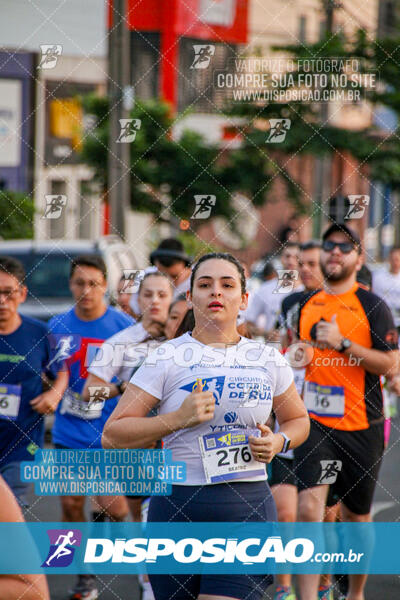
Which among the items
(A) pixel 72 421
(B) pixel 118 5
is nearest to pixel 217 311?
(A) pixel 72 421

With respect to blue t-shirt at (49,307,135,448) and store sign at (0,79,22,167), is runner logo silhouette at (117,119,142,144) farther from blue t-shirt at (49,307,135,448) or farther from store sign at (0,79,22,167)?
store sign at (0,79,22,167)

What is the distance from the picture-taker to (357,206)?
6492 mm

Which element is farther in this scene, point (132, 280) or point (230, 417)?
point (132, 280)

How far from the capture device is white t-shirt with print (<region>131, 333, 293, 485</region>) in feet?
13.6

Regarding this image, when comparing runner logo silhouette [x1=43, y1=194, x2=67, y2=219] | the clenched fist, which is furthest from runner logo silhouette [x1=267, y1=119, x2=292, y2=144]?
the clenched fist

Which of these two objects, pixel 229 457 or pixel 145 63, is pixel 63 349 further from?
pixel 145 63

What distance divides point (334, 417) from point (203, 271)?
78.4 inches

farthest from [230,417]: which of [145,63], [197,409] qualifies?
[145,63]

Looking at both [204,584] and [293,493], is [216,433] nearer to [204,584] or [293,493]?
[204,584]

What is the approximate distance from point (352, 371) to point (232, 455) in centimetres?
205

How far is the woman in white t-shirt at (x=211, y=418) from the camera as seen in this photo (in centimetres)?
407

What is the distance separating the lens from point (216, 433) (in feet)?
13.7

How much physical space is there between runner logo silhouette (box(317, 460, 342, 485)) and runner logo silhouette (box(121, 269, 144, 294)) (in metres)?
1.68

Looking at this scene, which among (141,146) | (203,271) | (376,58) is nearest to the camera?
(203,271)
